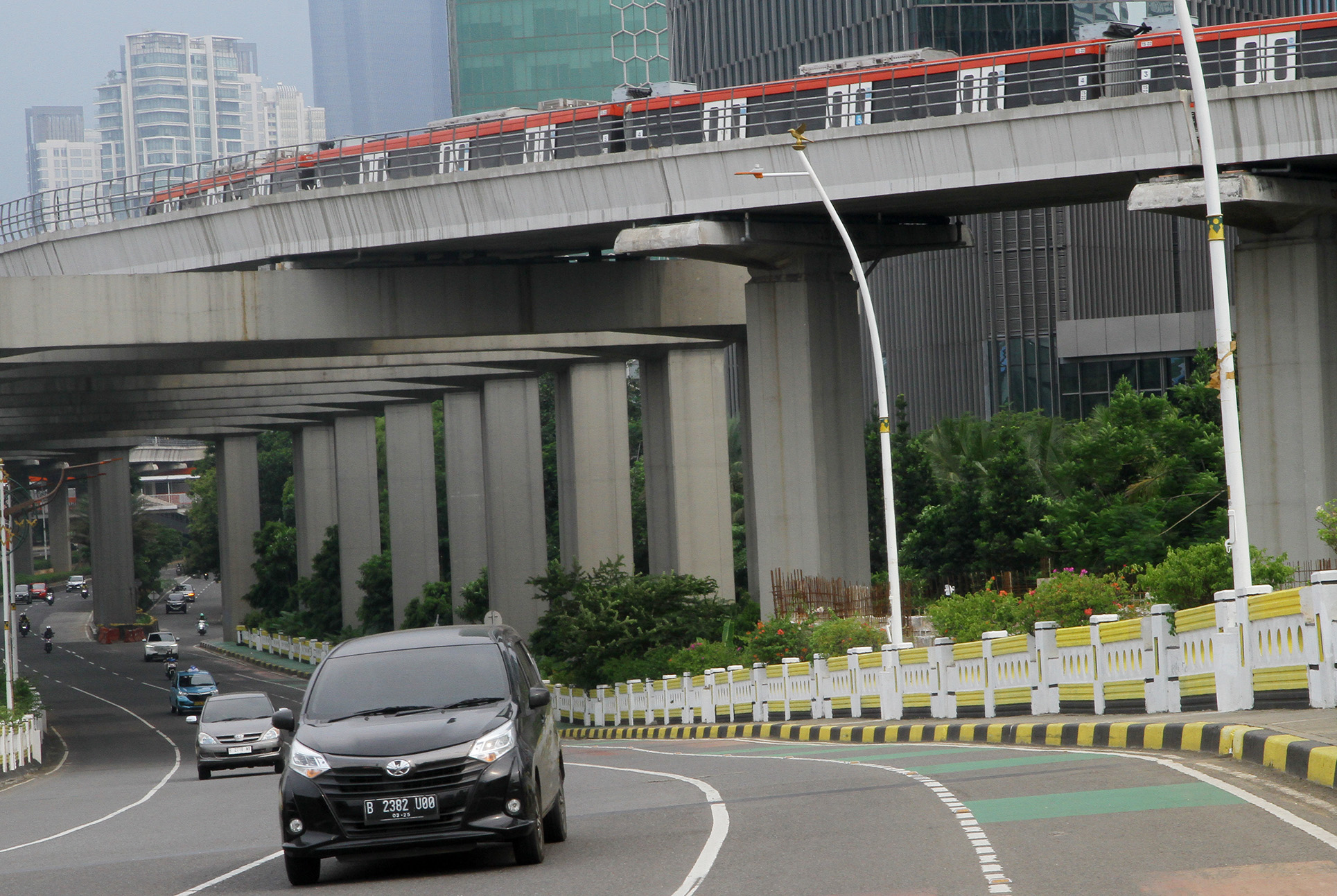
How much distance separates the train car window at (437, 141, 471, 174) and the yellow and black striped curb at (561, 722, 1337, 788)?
15019 mm

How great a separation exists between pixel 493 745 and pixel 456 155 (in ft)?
101

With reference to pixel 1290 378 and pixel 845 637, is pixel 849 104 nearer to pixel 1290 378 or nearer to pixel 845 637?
pixel 1290 378

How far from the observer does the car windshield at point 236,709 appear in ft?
93.0

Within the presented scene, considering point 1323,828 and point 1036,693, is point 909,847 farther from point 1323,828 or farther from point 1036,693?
point 1036,693

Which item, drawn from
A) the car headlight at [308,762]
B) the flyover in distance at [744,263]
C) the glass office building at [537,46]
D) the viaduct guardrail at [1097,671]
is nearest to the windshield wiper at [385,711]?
the car headlight at [308,762]

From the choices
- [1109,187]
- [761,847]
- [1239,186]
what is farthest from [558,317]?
[761,847]

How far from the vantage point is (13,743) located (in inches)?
1388

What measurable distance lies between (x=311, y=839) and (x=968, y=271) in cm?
6623

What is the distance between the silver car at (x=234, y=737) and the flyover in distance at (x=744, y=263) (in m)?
12.0

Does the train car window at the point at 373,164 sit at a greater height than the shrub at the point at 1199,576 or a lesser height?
greater

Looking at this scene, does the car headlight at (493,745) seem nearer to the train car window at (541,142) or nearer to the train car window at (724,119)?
the train car window at (724,119)

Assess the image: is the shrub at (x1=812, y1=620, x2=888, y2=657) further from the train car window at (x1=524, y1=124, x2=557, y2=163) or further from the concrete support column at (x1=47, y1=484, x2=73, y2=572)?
the concrete support column at (x1=47, y1=484, x2=73, y2=572)

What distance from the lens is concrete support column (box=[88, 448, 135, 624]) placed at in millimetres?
107688

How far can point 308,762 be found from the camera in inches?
407
